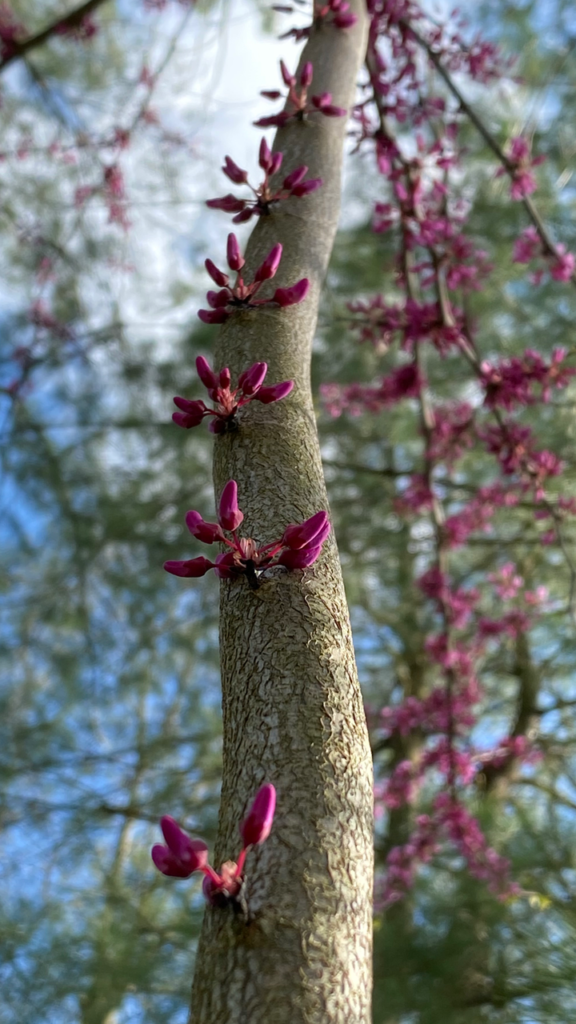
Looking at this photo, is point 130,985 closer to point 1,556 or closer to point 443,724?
point 443,724

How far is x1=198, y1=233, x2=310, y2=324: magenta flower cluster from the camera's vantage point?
110 cm

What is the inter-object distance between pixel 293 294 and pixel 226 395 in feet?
0.87

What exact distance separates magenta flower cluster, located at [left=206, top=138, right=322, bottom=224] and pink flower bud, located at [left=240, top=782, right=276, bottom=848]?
1.04m

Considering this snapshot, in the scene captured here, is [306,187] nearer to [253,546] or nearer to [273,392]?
[273,392]

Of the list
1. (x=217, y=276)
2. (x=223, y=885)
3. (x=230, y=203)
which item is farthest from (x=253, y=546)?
(x=230, y=203)

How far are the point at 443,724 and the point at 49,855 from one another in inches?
94.7

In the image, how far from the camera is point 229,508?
786mm

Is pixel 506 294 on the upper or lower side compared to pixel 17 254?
lower

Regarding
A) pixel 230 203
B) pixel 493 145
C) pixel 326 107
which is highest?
pixel 493 145

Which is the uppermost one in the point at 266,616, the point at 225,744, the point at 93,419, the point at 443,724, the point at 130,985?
the point at 93,419

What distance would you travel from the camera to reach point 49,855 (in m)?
4.26

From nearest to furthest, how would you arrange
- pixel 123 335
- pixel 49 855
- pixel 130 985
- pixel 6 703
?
pixel 130 985 → pixel 49 855 → pixel 6 703 → pixel 123 335

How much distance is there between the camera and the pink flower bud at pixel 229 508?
784 mm

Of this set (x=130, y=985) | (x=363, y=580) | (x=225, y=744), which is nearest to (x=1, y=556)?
(x=363, y=580)
